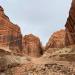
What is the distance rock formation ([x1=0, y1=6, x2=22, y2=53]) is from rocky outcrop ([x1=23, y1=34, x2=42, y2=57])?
5890 mm

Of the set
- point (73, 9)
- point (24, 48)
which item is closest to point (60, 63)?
point (73, 9)

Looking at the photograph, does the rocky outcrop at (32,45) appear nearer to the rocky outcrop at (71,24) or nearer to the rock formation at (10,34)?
the rock formation at (10,34)

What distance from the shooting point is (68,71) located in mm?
28203

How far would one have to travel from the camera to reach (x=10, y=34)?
8938 cm

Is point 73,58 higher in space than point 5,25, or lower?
lower

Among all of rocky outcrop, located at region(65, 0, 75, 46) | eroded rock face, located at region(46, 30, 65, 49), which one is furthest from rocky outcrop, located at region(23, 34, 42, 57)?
rocky outcrop, located at region(65, 0, 75, 46)

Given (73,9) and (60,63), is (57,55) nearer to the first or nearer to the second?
(60,63)

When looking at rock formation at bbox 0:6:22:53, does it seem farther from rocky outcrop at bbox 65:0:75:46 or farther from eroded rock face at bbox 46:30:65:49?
rocky outcrop at bbox 65:0:75:46

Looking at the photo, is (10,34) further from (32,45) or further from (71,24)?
(71,24)

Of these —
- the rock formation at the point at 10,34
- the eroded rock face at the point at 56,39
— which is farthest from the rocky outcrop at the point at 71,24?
the eroded rock face at the point at 56,39

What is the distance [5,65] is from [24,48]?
66554mm

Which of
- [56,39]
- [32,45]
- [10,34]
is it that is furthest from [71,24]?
[32,45]

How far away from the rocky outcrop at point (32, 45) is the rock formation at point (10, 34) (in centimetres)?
589

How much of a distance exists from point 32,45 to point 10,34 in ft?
43.6
